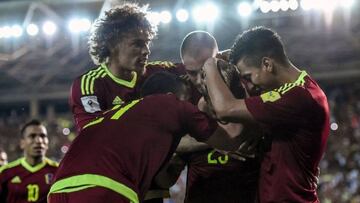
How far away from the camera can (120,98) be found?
3.78 metres

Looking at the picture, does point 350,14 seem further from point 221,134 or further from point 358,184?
point 221,134

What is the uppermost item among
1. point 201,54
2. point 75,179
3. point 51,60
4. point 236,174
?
point 201,54

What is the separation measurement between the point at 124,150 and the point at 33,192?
4033 mm

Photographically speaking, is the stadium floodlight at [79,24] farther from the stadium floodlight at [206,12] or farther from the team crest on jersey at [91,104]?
the team crest on jersey at [91,104]

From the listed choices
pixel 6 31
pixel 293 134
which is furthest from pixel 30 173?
pixel 6 31

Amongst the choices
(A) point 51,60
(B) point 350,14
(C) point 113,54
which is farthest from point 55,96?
(C) point 113,54

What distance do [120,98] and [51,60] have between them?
12067 mm

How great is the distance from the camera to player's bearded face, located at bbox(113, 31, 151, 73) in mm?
3779

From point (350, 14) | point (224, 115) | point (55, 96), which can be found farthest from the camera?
point (55, 96)

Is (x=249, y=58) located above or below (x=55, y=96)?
above

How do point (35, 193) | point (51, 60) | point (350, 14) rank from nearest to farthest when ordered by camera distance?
point (35, 193), point (350, 14), point (51, 60)

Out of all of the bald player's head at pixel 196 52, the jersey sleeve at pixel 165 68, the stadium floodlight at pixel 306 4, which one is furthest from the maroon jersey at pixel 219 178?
the stadium floodlight at pixel 306 4

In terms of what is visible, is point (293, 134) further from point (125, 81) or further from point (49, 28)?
point (49, 28)

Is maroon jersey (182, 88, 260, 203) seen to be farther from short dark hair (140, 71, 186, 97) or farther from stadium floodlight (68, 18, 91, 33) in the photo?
stadium floodlight (68, 18, 91, 33)
